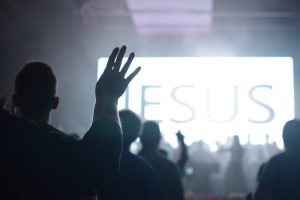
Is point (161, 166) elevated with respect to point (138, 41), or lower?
lower

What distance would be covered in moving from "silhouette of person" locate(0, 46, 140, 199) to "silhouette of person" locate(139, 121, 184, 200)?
Answer: 130 cm

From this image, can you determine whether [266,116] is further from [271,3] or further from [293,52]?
[271,3]

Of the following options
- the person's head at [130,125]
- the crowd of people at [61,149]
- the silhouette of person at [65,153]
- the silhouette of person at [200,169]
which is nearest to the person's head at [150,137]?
the person's head at [130,125]

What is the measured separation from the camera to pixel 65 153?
0.67 meters

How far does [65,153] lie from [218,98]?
3502 millimetres

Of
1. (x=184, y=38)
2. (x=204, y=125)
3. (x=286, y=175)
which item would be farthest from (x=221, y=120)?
(x=286, y=175)

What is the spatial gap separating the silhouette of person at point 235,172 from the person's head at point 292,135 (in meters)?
1.82

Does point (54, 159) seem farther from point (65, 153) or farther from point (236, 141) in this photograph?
point (236, 141)

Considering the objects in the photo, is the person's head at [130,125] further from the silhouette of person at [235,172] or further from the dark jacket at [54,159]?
the silhouette of person at [235,172]

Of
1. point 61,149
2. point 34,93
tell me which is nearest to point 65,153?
point 61,149

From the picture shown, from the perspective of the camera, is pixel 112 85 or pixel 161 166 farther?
pixel 161 166

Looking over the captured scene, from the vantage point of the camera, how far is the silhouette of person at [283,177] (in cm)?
180

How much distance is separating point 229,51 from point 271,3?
0.54m

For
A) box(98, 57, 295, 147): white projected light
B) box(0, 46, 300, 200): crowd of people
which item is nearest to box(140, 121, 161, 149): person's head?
box(0, 46, 300, 200): crowd of people
